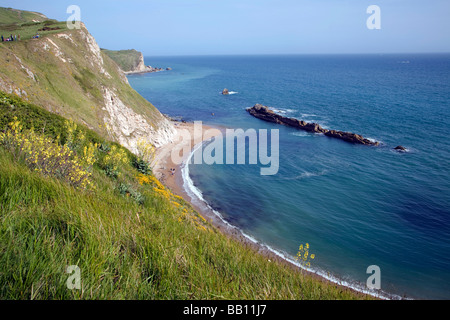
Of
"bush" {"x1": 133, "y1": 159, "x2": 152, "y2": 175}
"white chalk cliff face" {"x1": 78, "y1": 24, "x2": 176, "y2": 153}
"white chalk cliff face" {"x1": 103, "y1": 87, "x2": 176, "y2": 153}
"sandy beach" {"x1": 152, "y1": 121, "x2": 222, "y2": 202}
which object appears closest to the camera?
"bush" {"x1": 133, "y1": 159, "x2": 152, "y2": 175}

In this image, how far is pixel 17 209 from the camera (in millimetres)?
3715

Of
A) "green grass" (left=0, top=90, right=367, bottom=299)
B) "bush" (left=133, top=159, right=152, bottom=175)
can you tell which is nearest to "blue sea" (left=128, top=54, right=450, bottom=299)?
"bush" (left=133, top=159, right=152, bottom=175)

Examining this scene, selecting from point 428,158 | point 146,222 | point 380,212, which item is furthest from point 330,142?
point 146,222

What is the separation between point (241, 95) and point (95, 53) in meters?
54.5

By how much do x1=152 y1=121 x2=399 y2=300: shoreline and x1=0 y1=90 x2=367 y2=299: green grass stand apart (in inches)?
361

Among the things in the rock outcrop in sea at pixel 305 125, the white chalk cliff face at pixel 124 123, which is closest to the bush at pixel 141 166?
the white chalk cliff face at pixel 124 123

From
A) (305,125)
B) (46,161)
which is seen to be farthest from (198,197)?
(305,125)

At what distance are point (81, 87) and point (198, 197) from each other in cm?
1850

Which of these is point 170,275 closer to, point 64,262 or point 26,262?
point 64,262

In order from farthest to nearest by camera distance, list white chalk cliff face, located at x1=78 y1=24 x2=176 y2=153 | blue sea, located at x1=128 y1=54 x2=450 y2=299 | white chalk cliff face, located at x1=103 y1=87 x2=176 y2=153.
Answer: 1. white chalk cliff face, located at x1=78 y1=24 x2=176 y2=153
2. white chalk cliff face, located at x1=103 y1=87 x2=176 y2=153
3. blue sea, located at x1=128 y1=54 x2=450 y2=299

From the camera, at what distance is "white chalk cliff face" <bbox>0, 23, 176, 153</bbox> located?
2338 centimetres

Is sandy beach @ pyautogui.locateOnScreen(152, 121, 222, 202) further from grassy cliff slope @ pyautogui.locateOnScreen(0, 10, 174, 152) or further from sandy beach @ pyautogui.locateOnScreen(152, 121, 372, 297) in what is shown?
grassy cliff slope @ pyautogui.locateOnScreen(0, 10, 174, 152)

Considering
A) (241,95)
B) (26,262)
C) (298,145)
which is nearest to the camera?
(26,262)

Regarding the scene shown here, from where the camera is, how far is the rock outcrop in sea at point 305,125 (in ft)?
143
